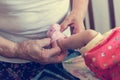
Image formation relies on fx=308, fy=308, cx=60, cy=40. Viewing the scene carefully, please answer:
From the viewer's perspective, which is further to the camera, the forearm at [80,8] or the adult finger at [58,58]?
the forearm at [80,8]

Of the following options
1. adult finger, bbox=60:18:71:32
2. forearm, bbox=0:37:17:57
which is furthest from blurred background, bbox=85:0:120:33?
forearm, bbox=0:37:17:57

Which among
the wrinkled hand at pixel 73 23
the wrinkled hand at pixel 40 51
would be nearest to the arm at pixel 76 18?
the wrinkled hand at pixel 73 23

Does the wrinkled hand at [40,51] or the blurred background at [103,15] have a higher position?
the wrinkled hand at [40,51]

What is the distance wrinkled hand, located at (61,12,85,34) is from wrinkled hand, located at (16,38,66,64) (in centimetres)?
12

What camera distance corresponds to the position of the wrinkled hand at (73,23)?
3.47 feet

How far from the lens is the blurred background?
176 cm

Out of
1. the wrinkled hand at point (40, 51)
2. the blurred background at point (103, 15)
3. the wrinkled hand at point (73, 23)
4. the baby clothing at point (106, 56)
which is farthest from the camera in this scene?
the blurred background at point (103, 15)

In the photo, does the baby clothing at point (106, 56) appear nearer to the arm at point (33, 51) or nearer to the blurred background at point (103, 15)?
the arm at point (33, 51)

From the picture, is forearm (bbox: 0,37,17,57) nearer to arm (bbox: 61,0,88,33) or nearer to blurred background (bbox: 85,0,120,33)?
arm (bbox: 61,0,88,33)

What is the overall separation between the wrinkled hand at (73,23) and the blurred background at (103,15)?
650 mm

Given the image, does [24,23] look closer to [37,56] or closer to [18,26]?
[18,26]

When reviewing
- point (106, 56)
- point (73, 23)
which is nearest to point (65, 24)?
point (73, 23)

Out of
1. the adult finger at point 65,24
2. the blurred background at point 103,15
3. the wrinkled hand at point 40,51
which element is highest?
the adult finger at point 65,24

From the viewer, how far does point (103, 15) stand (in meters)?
1.85
